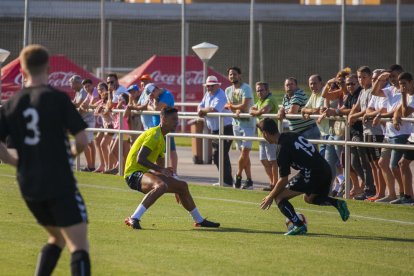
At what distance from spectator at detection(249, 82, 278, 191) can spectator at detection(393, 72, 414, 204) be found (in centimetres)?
252

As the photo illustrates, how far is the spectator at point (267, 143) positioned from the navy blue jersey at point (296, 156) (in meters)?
4.89

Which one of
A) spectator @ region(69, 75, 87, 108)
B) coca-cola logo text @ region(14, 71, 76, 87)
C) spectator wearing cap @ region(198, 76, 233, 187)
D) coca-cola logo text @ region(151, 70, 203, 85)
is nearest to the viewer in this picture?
spectator wearing cap @ region(198, 76, 233, 187)

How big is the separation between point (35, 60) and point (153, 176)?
5.56m

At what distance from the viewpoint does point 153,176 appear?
12547mm

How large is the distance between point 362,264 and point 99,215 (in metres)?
4.72

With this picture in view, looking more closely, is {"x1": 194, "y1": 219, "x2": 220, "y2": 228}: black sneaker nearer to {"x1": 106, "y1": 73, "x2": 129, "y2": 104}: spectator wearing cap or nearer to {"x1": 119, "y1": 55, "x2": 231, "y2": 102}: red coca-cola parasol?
{"x1": 106, "y1": 73, "x2": 129, "y2": 104}: spectator wearing cap

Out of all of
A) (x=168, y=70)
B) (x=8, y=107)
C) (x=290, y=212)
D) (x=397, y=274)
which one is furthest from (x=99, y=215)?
(x=168, y=70)

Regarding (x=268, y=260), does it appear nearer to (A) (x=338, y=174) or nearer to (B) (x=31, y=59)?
(B) (x=31, y=59)

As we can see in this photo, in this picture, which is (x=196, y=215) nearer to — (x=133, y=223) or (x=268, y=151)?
(x=133, y=223)

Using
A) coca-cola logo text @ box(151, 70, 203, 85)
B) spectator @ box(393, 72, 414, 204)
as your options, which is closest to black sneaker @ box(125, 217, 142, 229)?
spectator @ box(393, 72, 414, 204)

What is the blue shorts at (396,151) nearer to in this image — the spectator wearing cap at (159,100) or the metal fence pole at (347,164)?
the metal fence pole at (347,164)

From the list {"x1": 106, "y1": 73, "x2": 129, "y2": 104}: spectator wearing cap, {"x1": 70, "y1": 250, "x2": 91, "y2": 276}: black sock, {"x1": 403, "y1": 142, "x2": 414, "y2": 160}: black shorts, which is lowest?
{"x1": 70, "y1": 250, "x2": 91, "y2": 276}: black sock

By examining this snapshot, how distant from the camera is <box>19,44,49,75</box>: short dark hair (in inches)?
279

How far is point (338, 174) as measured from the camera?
1678 centimetres
